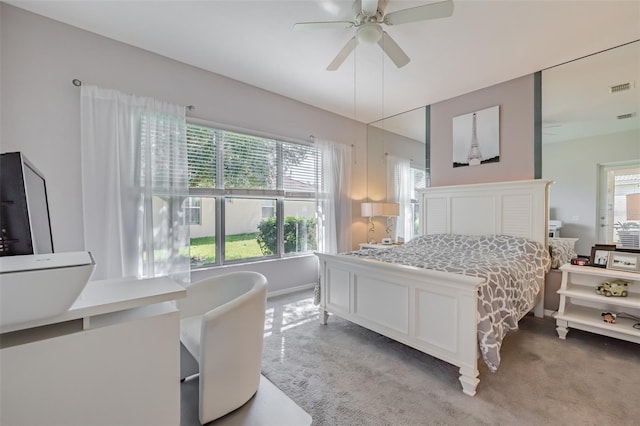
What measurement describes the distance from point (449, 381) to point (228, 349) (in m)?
1.52

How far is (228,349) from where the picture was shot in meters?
1.49

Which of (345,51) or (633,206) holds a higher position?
(345,51)

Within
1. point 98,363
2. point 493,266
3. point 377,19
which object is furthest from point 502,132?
point 98,363

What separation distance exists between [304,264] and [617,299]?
332cm

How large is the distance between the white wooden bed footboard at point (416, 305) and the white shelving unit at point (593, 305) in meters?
1.48

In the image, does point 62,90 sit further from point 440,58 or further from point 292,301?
point 440,58

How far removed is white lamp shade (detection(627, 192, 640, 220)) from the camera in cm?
254

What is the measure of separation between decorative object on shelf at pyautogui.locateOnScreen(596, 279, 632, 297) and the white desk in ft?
11.1

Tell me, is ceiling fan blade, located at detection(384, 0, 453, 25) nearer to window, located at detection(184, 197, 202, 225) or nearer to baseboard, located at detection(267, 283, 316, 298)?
window, located at detection(184, 197, 202, 225)

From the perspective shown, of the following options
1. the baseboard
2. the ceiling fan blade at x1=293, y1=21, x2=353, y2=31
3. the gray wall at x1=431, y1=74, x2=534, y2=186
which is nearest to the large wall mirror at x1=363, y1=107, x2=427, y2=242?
the gray wall at x1=431, y1=74, x2=534, y2=186

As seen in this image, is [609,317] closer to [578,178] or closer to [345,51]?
[578,178]

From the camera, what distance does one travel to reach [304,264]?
4.16m

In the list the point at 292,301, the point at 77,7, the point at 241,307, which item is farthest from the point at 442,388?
the point at 77,7

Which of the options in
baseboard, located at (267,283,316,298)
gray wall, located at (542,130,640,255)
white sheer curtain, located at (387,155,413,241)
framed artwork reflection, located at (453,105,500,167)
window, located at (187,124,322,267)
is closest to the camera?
gray wall, located at (542,130,640,255)
